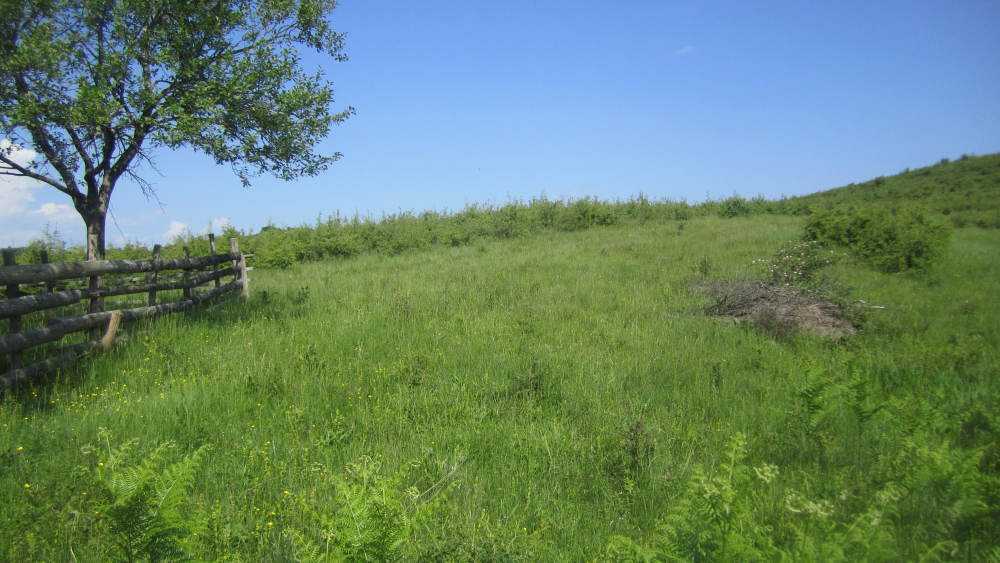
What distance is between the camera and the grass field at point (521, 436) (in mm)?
3086

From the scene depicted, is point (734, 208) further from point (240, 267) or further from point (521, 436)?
point (521, 436)

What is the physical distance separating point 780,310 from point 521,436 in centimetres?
626

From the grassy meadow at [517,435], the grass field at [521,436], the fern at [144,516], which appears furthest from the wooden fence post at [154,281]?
the fern at [144,516]

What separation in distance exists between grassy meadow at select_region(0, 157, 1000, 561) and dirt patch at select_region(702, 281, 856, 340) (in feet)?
1.00

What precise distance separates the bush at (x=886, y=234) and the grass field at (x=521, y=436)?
349 centimetres

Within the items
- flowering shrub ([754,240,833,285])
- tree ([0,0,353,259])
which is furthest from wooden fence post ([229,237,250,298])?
flowering shrub ([754,240,833,285])

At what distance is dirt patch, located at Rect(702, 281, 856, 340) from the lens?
28.7 ft

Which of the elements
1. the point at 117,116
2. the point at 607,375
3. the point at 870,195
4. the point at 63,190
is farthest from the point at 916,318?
the point at 870,195

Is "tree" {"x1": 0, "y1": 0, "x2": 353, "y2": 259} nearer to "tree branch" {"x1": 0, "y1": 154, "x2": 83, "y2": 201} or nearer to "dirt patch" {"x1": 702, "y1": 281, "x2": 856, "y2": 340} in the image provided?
"tree branch" {"x1": 0, "y1": 154, "x2": 83, "y2": 201}

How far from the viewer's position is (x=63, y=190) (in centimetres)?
1074

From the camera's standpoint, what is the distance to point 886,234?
47.9 ft

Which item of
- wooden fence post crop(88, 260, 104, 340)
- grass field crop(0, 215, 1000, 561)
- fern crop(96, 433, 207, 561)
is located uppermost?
wooden fence post crop(88, 260, 104, 340)

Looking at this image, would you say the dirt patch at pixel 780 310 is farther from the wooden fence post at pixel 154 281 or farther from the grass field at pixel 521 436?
the wooden fence post at pixel 154 281

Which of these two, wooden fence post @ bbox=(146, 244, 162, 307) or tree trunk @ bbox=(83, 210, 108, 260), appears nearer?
wooden fence post @ bbox=(146, 244, 162, 307)
